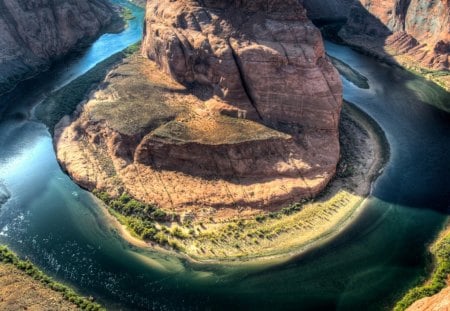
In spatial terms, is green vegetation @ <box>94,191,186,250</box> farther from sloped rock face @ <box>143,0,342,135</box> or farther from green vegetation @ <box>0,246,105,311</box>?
sloped rock face @ <box>143,0,342,135</box>

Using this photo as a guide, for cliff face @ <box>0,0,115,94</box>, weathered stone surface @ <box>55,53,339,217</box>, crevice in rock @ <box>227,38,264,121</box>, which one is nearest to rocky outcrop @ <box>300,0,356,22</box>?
cliff face @ <box>0,0,115,94</box>

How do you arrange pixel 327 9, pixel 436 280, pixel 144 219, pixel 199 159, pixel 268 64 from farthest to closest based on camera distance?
pixel 327 9
pixel 268 64
pixel 199 159
pixel 144 219
pixel 436 280

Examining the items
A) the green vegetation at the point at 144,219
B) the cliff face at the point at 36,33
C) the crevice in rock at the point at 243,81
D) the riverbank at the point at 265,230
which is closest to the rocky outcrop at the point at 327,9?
the cliff face at the point at 36,33

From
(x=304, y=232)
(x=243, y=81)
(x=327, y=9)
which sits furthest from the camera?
(x=327, y=9)

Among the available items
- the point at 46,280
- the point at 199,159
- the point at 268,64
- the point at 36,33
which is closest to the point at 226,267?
the point at 199,159

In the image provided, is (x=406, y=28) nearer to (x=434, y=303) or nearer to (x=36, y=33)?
(x=434, y=303)
